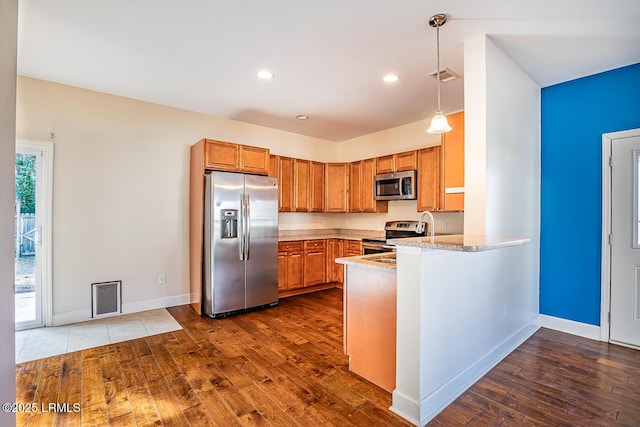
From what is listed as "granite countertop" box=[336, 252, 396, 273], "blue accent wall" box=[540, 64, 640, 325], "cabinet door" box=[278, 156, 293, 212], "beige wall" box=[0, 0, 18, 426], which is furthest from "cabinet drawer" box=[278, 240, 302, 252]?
"beige wall" box=[0, 0, 18, 426]

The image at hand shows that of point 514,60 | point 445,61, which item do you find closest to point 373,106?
point 445,61

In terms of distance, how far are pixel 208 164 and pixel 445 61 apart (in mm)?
2974

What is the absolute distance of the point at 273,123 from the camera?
5.02 meters

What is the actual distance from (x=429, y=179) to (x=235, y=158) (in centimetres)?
275

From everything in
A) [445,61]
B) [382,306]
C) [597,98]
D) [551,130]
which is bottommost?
[382,306]

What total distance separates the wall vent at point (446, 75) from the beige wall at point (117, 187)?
155 centimetres

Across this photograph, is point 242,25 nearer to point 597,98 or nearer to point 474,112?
point 474,112

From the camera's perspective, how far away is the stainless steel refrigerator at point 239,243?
3.89m

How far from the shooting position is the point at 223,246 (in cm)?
394

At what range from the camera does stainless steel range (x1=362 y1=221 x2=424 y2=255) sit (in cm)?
469

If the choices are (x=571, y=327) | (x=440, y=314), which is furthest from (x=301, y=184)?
(x=571, y=327)

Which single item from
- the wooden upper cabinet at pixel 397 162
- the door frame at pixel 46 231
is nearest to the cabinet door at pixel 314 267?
the wooden upper cabinet at pixel 397 162

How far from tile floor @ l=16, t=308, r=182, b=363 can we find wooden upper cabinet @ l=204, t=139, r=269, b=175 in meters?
2.00

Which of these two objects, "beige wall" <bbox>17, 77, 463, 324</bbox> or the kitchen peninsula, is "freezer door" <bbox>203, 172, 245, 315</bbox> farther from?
the kitchen peninsula
